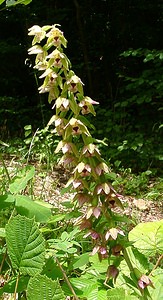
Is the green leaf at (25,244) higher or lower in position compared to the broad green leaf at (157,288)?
higher

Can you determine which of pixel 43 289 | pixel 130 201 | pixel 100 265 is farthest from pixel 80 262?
pixel 130 201

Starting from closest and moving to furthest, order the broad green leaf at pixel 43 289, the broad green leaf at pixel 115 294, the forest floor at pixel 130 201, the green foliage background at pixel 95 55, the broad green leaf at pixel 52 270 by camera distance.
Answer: the broad green leaf at pixel 43 289, the broad green leaf at pixel 115 294, the broad green leaf at pixel 52 270, the forest floor at pixel 130 201, the green foliage background at pixel 95 55

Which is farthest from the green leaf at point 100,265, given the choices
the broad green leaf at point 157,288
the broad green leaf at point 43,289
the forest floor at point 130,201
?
the forest floor at point 130,201

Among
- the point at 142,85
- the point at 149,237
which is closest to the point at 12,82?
the point at 142,85

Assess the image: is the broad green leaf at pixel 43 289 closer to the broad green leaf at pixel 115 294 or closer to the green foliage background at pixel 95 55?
the broad green leaf at pixel 115 294

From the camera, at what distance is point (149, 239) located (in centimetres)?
121

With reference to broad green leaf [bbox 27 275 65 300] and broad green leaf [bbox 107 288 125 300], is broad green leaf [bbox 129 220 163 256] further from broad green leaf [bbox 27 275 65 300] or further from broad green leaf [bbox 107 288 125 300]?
broad green leaf [bbox 27 275 65 300]

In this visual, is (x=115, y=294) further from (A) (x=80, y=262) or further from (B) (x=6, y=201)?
(B) (x=6, y=201)

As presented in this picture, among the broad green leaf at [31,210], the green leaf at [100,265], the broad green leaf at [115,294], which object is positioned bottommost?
the green leaf at [100,265]

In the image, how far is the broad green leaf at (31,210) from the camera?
1117 millimetres

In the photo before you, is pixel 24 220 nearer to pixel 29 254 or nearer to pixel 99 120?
pixel 29 254

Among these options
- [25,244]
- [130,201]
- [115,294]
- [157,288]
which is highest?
[25,244]

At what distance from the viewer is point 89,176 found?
1.05m

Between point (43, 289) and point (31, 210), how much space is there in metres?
0.52
